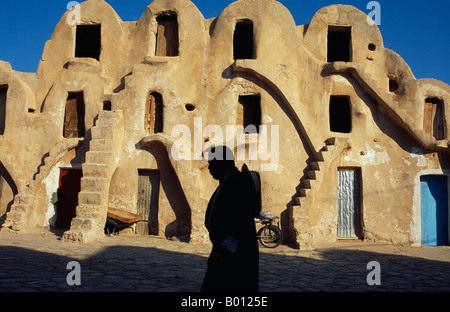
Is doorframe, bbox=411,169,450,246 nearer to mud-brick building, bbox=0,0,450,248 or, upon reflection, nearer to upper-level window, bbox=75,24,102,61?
mud-brick building, bbox=0,0,450,248

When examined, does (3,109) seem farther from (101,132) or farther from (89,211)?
(89,211)

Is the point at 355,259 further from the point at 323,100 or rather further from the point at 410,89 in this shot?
the point at 410,89

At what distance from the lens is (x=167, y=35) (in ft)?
45.6

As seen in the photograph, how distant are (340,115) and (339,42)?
3089mm

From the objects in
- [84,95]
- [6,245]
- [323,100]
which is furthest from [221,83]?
[6,245]

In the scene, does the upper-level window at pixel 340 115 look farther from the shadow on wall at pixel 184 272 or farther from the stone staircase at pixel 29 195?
the stone staircase at pixel 29 195

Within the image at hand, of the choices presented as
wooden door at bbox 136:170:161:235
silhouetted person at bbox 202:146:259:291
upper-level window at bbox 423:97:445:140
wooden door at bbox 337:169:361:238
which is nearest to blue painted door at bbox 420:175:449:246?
upper-level window at bbox 423:97:445:140

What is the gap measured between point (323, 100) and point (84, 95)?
8432 millimetres

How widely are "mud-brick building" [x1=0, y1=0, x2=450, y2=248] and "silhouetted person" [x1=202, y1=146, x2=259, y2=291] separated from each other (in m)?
7.43

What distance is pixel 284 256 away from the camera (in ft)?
31.6

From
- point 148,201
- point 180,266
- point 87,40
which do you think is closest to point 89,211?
point 148,201
